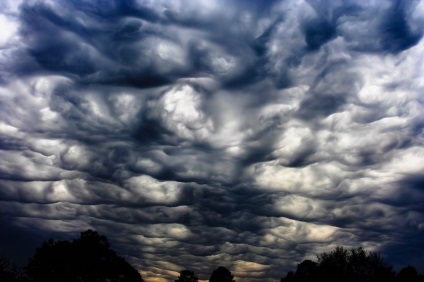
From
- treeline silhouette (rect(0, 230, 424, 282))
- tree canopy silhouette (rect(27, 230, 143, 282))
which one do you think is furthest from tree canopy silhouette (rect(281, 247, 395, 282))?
tree canopy silhouette (rect(27, 230, 143, 282))

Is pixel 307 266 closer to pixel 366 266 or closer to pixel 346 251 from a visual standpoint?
pixel 346 251

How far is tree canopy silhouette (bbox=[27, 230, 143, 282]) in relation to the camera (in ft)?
269

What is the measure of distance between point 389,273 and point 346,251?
1130 cm

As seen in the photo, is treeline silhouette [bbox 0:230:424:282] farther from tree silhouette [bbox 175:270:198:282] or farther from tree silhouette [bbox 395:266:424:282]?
tree silhouette [bbox 175:270:198:282]

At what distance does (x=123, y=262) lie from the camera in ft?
322

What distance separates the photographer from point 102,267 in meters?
89.6

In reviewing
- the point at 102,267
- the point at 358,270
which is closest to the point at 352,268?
the point at 358,270

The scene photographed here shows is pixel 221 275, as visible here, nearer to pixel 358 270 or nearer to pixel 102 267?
pixel 102 267

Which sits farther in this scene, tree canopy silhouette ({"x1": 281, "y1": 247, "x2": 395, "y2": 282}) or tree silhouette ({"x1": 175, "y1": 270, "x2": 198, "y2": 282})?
tree silhouette ({"x1": 175, "y1": 270, "x2": 198, "y2": 282})

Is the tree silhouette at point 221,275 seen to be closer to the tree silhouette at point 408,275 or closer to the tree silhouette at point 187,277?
the tree silhouette at point 187,277

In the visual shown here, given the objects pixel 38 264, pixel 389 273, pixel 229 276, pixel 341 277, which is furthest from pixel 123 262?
pixel 389 273

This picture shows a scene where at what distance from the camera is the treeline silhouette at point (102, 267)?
217ft

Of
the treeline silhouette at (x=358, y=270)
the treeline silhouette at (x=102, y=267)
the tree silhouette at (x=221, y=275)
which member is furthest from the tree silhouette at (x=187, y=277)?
the treeline silhouette at (x=358, y=270)

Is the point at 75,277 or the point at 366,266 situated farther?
the point at 75,277
